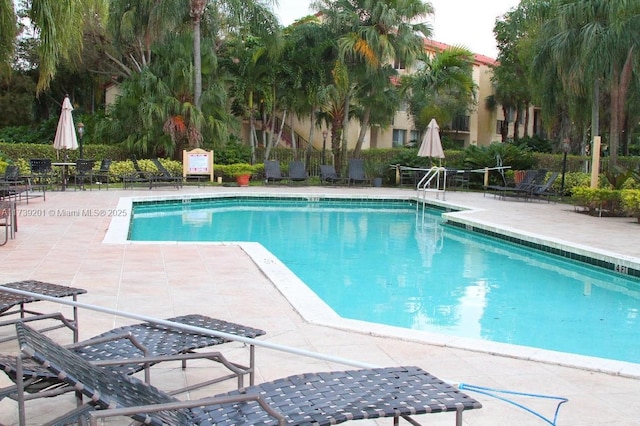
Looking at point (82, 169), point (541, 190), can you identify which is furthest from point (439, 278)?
point (82, 169)

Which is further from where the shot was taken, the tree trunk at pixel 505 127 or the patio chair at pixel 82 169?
the tree trunk at pixel 505 127

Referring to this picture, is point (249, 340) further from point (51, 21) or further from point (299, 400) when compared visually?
point (51, 21)

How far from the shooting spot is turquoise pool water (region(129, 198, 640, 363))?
6.56 meters

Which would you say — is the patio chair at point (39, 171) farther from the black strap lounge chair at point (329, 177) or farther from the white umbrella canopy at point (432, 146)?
the white umbrella canopy at point (432, 146)

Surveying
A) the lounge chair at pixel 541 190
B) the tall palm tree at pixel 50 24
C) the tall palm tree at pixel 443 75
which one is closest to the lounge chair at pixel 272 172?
the tall palm tree at pixel 443 75

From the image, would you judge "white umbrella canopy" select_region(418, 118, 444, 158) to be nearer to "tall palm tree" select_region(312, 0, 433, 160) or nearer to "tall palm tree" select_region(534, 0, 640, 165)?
"tall palm tree" select_region(312, 0, 433, 160)

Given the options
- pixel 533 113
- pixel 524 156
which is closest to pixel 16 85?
pixel 524 156

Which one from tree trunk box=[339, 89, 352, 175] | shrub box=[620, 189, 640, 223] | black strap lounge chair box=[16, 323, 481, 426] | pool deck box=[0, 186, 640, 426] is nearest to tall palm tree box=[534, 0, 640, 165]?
shrub box=[620, 189, 640, 223]

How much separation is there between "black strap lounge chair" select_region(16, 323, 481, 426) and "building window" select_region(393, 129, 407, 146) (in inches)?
1315

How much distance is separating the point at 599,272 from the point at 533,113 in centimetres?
3493

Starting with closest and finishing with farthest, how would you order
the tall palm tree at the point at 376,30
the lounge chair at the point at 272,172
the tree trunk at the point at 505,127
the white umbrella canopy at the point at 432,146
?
the white umbrella canopy at the point at 432,146
the lounge chair at the point at 272,172
the tall palm tree at the point at 376,30
the tree trunk at the point at 505,127

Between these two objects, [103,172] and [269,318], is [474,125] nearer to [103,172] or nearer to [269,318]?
[103,172]

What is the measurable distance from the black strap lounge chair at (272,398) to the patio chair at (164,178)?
1650 cm

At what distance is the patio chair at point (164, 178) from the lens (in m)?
18.8
